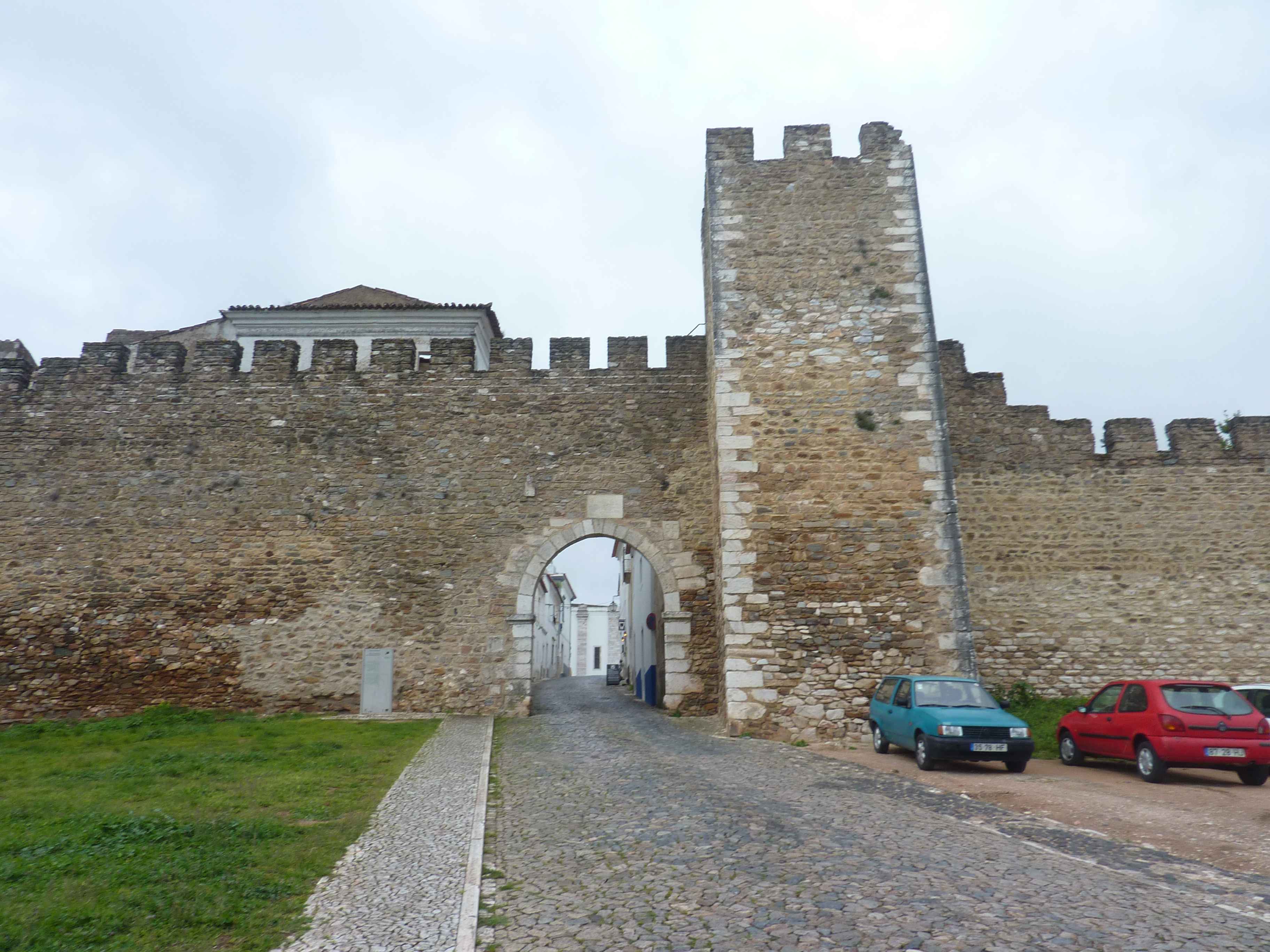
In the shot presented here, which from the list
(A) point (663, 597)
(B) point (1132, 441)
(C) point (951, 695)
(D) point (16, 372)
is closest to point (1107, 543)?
(B) point (1132, 441)

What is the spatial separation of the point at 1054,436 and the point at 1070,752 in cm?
592

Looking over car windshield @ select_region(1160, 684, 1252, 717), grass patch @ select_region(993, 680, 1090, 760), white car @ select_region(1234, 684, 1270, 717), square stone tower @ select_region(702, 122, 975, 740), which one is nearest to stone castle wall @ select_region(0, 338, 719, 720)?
square stone tower @ select_region(702, 122, 975, 740)

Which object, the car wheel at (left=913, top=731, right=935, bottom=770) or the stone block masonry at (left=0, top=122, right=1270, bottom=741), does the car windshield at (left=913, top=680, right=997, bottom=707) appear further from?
the stone block masonry at (left=0, top=122, right=1270, bottom=741)

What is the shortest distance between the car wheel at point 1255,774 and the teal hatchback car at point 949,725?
1703mm

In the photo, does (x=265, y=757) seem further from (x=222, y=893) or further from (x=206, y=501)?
(x=206, y=501)

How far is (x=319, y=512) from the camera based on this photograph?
12.9 meters

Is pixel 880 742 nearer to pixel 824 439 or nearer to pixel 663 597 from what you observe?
pixel 824 439

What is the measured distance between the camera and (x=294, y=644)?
12.5 m

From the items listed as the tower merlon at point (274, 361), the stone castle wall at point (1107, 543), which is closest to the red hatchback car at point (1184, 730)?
the stone castle wall at point (1107, 543)

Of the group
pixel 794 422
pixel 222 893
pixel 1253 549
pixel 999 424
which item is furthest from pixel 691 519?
pixel 222 893

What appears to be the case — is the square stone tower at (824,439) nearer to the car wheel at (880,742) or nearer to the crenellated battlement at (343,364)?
the car wheel at (880,742)

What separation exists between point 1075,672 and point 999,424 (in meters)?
3.86

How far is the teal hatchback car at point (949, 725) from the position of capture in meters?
7.59

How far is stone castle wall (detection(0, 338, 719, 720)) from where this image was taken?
488 inches
